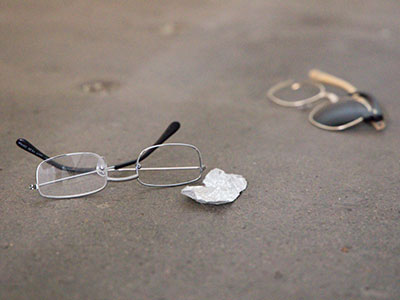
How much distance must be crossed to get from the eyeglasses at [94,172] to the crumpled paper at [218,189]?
0.05 m

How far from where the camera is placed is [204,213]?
102cm

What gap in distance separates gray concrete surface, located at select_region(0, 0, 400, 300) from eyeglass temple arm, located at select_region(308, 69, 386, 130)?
45 mm

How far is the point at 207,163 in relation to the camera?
1262 millimetres

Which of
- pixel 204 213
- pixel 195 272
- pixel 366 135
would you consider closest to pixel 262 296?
pixel 195 272

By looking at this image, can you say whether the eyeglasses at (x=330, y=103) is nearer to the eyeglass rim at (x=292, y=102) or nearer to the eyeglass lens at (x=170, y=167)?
the eyeglass rim at (x=292, y=102)

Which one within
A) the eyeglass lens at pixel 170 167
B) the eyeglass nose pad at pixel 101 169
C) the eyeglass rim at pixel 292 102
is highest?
the eyeglass nose pad at pixel 101 169

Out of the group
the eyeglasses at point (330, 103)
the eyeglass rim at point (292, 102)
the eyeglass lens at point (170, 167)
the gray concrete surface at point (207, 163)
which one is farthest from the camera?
the eyeglass rim at point (292, 102)

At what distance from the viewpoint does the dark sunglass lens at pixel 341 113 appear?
1.46 metres

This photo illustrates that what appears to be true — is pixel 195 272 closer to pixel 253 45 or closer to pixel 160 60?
pixel 160 60

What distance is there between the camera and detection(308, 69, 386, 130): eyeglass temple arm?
4.80 ft

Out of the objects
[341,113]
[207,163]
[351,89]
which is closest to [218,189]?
[207,163]

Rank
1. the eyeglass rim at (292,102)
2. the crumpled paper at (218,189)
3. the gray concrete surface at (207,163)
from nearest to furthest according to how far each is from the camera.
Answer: the gray concrete surface at (207,163) < the crumpled paper at (218,189) < the eyeglass rim at (292,102)

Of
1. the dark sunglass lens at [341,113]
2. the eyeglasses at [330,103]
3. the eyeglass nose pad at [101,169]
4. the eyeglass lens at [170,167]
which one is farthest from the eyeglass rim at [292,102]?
the eyeglass nose pad at [101,169]

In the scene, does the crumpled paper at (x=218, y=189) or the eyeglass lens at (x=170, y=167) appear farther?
the eyeglass lens at (x=170, y=167)
